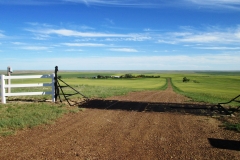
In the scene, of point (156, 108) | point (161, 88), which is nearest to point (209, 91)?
Answer: point (161, 88)

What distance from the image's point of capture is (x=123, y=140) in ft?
24.9

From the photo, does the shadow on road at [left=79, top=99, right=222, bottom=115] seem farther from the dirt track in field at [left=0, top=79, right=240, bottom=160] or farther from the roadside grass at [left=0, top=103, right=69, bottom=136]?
the roadside grass at [left=0, top=103, right=69, bottom=136]

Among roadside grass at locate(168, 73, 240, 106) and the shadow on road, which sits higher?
the shadow on road

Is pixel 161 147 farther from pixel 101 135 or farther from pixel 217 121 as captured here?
pixel 217 121

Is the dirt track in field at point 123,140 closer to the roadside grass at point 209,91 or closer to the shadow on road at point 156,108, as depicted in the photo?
the shadow on road at point 156,108

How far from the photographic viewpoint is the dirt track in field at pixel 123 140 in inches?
248

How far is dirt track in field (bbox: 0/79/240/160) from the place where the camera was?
630cm

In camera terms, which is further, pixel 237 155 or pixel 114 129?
pixel 114 129

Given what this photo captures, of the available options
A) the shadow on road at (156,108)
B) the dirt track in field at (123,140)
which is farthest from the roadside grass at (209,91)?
the dirt track in field at (123,140)

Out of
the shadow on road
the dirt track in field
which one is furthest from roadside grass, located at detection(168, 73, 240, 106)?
the dirt track in field

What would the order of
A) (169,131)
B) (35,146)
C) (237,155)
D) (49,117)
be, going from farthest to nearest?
(49,117)
(169,131)
(35,146)
(237,155)

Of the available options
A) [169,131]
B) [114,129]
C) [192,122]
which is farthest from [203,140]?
[114,129]

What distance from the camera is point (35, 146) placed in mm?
6828

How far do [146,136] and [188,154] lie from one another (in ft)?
6.54
